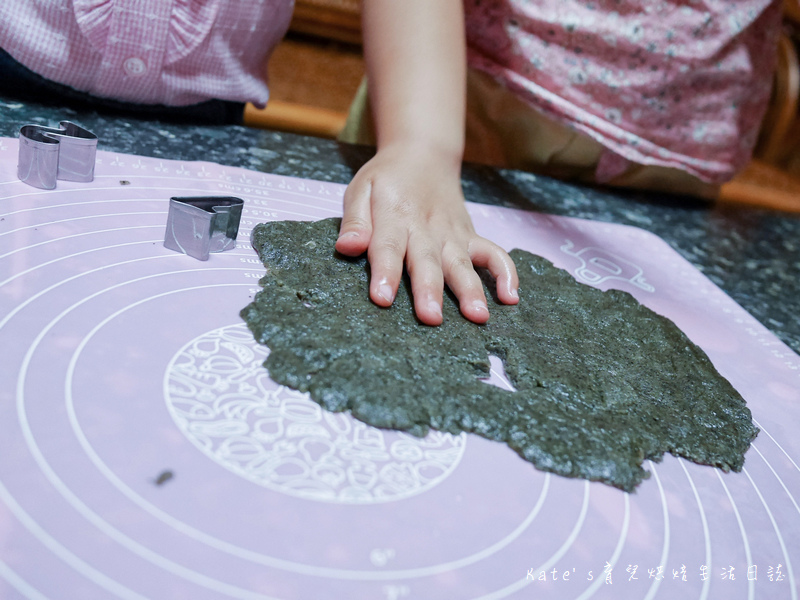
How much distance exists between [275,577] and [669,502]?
0.33 meters

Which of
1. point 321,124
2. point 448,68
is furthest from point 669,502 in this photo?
point 321,124

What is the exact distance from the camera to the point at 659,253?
3.38 feet

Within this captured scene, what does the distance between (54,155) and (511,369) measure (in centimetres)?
54

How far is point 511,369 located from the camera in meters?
0.62

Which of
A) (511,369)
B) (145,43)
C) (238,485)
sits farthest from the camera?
(145,43)

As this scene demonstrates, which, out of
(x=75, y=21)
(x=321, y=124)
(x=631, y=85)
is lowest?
(x=321, y=124)

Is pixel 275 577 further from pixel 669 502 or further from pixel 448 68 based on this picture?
pixel 448 68

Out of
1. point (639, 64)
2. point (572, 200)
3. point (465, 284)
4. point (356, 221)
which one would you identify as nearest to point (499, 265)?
point (465, 284)

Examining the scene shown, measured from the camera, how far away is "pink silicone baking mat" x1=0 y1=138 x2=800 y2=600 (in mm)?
379

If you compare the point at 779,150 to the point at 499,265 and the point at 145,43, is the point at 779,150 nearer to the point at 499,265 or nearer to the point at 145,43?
the point at 499,265

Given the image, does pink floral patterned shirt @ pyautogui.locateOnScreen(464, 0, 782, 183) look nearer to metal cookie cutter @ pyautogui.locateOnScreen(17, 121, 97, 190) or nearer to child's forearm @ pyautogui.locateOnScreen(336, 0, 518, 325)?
child's forearm @ pyautogui.locateOnScreen(336, 0, 518, 325)

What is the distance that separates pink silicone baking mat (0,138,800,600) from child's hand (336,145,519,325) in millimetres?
133

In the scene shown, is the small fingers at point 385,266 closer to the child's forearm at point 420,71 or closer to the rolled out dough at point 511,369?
the rolled out dough at point 511,369

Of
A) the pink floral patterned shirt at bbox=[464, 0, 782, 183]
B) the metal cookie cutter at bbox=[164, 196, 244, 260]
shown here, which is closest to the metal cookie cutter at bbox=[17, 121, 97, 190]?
the metal cookie cutter at bbox=[164, 196, 244, 260]
